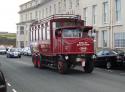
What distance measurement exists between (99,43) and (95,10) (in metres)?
4.00

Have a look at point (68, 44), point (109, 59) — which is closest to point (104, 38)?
point (109, 59)

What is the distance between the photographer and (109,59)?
29.7 metres

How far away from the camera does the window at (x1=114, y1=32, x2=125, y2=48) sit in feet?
125

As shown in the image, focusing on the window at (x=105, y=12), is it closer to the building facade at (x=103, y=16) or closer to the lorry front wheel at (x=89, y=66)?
the building facade at (x=103, y=16)

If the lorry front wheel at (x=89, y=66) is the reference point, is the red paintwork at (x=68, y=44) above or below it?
above

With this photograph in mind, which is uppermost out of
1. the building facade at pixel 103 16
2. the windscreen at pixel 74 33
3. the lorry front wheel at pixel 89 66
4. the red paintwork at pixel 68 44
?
the building facade at pixel 103 16

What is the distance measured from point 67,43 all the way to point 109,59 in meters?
6.46

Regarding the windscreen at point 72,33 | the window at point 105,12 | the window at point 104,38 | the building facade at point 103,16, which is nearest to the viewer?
the windscreen at point 72,33

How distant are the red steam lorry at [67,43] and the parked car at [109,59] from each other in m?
4.00

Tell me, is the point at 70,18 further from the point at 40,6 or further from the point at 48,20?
the point at 40,6

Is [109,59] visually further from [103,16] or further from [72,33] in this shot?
[103,16]

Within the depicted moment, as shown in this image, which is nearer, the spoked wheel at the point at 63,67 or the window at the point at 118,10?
the spoked wheel at the point at 63,67

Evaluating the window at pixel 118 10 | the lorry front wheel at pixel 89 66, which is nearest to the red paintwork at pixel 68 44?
the lorry front wheel at pixel 89 66

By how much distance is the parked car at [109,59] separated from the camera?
28.8 m
